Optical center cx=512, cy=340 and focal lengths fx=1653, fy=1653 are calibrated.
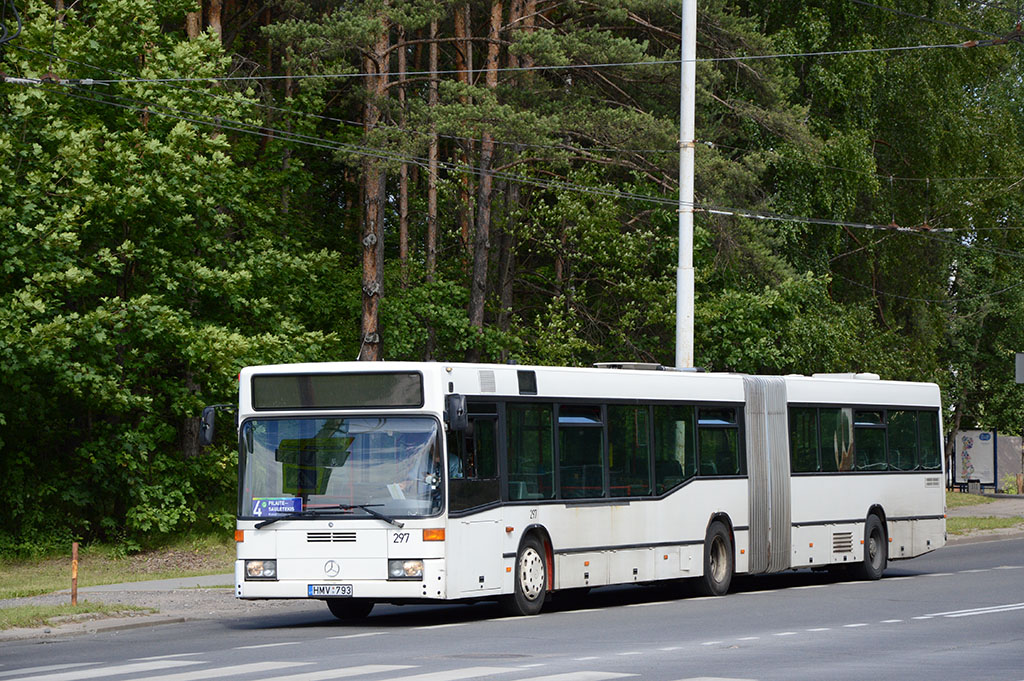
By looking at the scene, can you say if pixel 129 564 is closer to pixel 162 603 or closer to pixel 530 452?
pixel 162 603

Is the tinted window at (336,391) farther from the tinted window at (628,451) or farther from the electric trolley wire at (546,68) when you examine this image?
the electric trolley wire at (546,68)

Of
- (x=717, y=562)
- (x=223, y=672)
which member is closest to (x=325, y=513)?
(x=223, y=672)

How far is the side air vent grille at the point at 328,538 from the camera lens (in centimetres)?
1703

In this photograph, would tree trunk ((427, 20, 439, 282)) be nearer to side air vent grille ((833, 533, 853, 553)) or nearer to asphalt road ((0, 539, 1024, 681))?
side air vent grille ((833, 533, 853, 553))

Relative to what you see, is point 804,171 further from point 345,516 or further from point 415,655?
point 415,655

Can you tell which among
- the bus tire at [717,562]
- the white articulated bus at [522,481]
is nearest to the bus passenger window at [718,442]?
the white articulated bus at [522,481]

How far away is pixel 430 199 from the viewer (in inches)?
1747

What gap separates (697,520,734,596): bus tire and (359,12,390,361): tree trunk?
1482 cm

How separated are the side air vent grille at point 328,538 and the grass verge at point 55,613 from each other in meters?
2.86

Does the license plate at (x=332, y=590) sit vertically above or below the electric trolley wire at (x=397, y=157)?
below

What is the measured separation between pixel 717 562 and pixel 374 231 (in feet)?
52.5

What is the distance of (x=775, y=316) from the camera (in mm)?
38562

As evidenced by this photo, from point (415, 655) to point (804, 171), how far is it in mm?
29553

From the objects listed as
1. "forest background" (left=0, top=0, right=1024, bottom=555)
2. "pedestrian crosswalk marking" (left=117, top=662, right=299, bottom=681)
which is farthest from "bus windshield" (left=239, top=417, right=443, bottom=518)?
"forest background" (left=0, top=0, right=1024, bottom=555)
